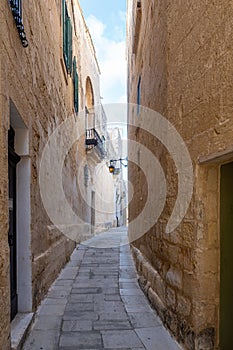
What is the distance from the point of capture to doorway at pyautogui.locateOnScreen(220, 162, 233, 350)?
245 centimetres

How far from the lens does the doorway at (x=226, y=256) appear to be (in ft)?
8.05

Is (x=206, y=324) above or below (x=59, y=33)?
below

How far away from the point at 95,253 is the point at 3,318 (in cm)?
601

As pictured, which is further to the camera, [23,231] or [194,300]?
[23,231]

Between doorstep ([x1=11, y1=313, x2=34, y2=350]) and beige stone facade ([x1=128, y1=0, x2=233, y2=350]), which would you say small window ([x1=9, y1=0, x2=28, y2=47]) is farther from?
doorstep ([x1=11, y1=313, x2=34, y2=350])

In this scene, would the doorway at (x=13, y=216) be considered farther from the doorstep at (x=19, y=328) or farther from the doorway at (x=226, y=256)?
the doorway at (x=226, y=256)

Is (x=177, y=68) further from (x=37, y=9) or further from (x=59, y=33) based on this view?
(x=59, y=33)

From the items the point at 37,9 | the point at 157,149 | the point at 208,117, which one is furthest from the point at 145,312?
the point at 37,9

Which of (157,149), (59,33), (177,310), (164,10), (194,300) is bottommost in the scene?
(177,310)

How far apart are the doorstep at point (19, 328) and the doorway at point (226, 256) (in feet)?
5.31

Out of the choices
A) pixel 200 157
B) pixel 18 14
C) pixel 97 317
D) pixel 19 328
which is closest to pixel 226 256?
pixel 200 157

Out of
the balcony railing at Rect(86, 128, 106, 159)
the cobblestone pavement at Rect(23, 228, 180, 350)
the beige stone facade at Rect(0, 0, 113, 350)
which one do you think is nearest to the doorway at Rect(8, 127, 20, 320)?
the beige stone facade at Rect(0, 0, 113, 350)

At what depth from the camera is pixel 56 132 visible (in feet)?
18.5

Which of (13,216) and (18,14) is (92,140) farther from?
(18,14)
